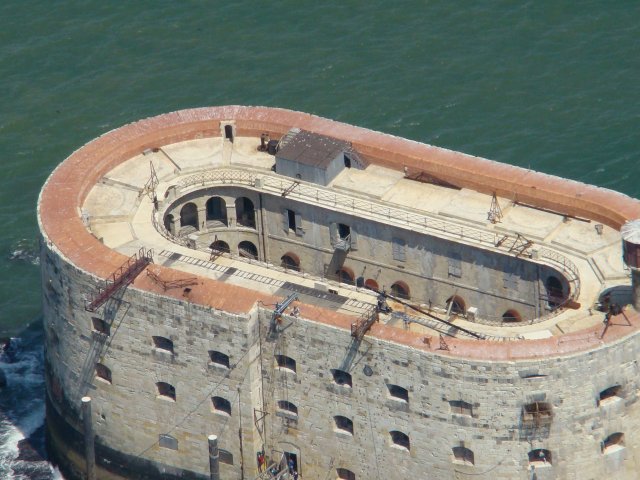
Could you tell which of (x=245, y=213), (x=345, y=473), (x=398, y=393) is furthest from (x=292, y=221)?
(x=398, y=393)

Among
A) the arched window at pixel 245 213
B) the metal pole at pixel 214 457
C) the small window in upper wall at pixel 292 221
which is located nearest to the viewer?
the metal pole at pixel 214 457

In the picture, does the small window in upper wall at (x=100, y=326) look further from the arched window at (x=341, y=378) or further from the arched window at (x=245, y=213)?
the arched window at (x=341, y=378)

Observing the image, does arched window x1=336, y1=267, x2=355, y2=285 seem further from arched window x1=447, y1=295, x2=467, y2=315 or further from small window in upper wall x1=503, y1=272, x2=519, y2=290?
small window in upper wall x1=503, y1=272, x2=519, y2=290

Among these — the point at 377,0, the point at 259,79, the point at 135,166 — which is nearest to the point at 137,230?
the point at 135,166

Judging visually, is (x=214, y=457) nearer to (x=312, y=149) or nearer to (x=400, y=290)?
(x=400, y=290)

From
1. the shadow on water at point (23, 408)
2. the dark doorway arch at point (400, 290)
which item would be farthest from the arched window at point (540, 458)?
the shadow on water at point (23, 408)

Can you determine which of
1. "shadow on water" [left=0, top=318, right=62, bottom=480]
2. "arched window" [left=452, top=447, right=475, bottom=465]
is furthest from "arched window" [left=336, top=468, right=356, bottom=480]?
"shadow on water" [left=0, top=318, right=62, bottom=480]
